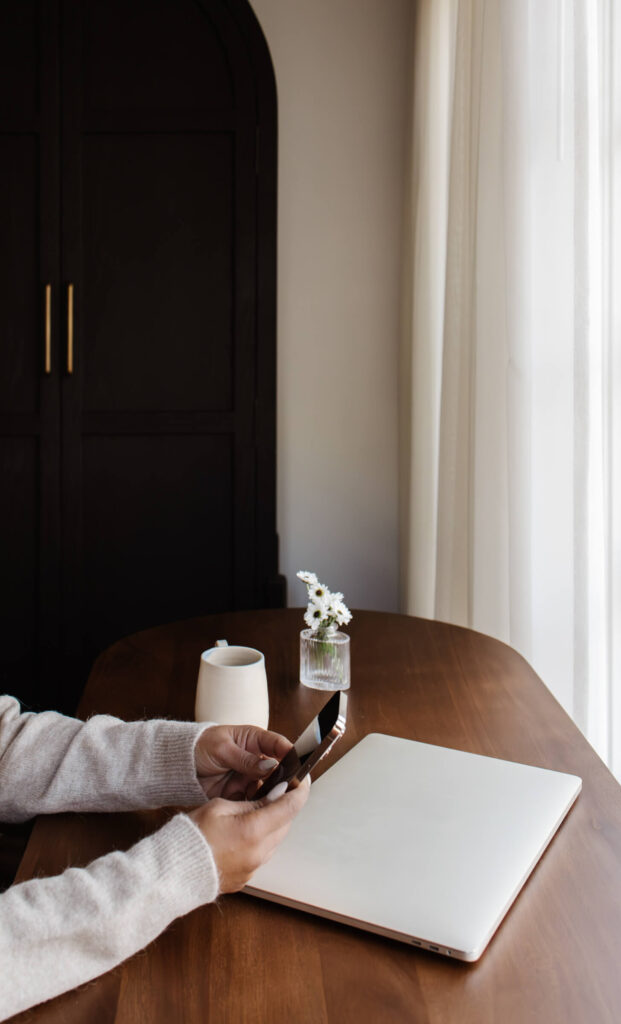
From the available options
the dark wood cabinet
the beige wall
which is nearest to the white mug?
the dark wood cabinet

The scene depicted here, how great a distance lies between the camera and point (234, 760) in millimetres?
786

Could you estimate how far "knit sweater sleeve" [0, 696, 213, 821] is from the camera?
30.5 inches

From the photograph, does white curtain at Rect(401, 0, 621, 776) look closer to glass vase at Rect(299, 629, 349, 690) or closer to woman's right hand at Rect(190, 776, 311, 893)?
glass vase at Rect(299, 629, 349, 690)

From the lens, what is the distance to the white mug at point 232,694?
2.98 feet

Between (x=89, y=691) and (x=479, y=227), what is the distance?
1.11m

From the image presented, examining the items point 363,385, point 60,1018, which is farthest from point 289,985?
point 363,385

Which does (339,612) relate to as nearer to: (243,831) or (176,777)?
(176,777)

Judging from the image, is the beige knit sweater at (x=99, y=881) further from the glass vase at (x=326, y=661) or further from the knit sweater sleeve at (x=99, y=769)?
the glass vase at (x=326, y=661)

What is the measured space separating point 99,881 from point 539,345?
3.68 feet

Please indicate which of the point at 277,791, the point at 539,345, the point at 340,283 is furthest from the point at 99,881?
the point at 340,283

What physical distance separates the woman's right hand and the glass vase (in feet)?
1.46

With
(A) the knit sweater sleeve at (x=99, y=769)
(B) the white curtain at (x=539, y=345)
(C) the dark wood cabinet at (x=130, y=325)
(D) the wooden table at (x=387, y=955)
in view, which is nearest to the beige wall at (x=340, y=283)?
(C) the dark wood cabinet at (x=130, y=325)

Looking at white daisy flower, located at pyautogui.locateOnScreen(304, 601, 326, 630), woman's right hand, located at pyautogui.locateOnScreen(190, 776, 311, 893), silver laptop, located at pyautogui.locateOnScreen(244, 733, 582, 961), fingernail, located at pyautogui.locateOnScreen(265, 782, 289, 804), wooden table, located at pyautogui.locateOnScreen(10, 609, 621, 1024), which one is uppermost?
white daisy flower, located at pyautogui.locateOnScreen(304, 601, 326, 630)

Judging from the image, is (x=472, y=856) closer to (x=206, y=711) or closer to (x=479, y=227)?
(x=206, y=711)
